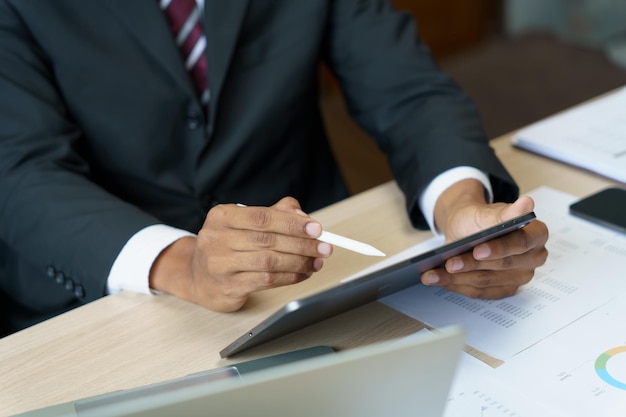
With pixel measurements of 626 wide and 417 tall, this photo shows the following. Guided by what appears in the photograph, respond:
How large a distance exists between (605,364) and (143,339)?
0.52 metres

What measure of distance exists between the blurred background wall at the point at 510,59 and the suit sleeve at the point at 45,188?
1771mm

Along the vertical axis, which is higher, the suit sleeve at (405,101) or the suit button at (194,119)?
the suit sleeve at (405,101)

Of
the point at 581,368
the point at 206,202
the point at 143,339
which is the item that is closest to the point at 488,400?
the point at 581,368

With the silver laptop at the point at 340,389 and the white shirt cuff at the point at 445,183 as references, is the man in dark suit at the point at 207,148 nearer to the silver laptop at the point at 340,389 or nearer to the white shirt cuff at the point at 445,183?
the white shirt cuff at the point at 445,183

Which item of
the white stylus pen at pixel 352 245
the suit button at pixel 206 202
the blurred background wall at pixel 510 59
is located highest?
the white stylus pen at pixel 352 245

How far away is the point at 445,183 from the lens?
117cm

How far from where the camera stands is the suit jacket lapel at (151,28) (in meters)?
1.24

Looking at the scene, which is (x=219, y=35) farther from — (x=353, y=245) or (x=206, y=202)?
(x=353, y=245)

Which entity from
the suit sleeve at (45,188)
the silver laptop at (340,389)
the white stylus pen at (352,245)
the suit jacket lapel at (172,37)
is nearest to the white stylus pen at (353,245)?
the white stylus pen at (352,245)

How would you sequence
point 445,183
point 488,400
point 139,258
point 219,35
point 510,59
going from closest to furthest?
point 488,400
point 139,258
point 445,183
point 219,35
point 510,59

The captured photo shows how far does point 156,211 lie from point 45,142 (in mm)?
244


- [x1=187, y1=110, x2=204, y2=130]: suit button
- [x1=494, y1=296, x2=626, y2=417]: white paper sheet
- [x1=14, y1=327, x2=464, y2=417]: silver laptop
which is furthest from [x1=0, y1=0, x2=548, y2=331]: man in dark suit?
[x1=14, y1=327, x2=464, y2=417]: silver laptop

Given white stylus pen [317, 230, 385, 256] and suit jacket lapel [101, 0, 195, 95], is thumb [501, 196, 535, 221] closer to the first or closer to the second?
white stylus pen [317, 230, 385, 256]

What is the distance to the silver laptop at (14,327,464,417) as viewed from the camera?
52cm
